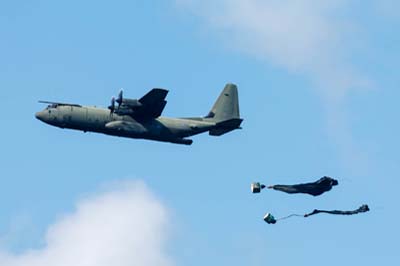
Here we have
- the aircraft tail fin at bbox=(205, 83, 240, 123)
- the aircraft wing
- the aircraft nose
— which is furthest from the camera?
the aircraft tail fin at bbox=(205, 83, 240, 123)

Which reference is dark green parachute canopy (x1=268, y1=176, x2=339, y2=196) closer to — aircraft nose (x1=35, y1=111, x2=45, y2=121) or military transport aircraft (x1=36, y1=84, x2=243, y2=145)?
military transport aircraft (x1=36, y1=84, x2=243, y2=145)

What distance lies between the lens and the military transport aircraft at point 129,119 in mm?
124375

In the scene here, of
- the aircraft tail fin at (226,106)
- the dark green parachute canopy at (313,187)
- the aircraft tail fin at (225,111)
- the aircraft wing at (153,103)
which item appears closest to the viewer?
the dark green parachute canopy at (313,187)

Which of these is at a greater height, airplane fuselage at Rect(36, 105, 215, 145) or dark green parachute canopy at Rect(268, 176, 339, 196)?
airplane fuselage at Rect(36, 105, 215, 145)

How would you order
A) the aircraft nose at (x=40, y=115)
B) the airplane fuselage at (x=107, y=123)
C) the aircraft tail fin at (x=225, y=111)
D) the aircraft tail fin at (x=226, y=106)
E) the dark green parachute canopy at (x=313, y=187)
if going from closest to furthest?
the dark green parachute canopy at (x=313, y=187) < the airplane fuselage at (x=107, y=123) < the aircraft nose at (x=40, y=115) < the aircraft tail fin at (x=225, y=111) < the aircraft tail fin at (x=226, y=106)

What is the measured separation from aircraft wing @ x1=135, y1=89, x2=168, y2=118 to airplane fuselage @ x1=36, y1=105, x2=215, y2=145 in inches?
32.2

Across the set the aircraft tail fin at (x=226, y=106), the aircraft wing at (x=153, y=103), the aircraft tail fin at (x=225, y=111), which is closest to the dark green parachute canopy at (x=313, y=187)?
the aircraft wing at (x=153, y=103)

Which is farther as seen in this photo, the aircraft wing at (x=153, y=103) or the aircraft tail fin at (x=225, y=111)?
the aircraft tail fin at (x=225, y=111)

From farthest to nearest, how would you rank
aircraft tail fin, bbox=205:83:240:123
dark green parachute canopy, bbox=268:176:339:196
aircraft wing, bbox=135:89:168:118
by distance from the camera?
aircraft tail fin, bbox=205:83:240:123, aircraft wing, bbox=135:89:168:118, dark green parachute canopy, bbox=268:176:339:196

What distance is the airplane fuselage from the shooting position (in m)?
124

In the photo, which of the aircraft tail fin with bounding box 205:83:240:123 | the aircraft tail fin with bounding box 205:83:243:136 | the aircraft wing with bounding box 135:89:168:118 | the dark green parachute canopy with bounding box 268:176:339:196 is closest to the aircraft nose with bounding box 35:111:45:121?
the aircraft wing with bounding box 135:89:168:118

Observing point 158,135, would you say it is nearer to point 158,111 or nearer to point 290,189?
point 158,111

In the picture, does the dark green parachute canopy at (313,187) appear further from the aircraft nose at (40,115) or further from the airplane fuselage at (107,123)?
the aircraft nose at (40,115)

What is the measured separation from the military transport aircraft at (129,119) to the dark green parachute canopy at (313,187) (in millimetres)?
30993
